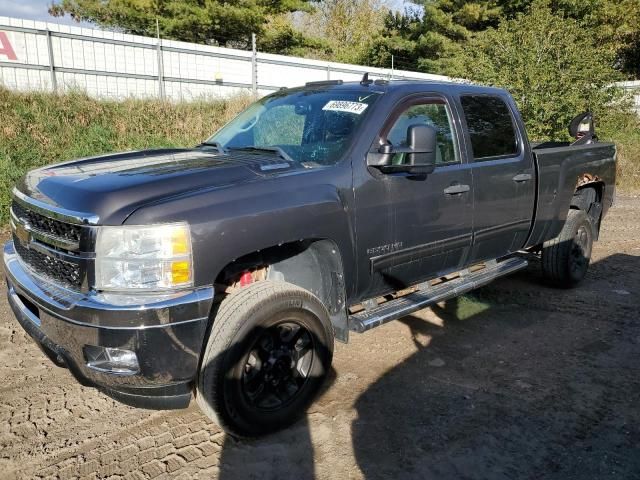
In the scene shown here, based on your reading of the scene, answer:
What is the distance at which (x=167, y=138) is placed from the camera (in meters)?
10.4

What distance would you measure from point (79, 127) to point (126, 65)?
3718 mm

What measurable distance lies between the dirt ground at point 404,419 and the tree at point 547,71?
923 centimetres

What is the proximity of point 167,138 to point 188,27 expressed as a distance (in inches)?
514

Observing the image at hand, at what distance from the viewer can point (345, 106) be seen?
11.8ft

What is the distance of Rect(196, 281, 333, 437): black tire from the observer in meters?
2.61

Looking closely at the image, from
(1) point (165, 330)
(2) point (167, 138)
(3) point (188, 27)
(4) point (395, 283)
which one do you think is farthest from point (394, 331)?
(3) point (188, 27)

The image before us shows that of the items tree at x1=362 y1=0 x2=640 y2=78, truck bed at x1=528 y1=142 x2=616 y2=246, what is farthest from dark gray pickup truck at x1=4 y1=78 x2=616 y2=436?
tree at x1=362 y1=0 x2=640 y2=78

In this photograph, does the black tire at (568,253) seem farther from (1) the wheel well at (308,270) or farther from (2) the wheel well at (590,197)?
(1) the wheel well at (308,270)

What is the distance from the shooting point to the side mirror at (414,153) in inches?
126

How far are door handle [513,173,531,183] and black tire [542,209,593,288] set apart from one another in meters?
1.14

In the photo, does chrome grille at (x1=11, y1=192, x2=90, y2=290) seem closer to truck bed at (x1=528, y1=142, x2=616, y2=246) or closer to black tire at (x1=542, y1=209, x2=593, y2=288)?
truck bed at (x1=528, y1=142, x2=616, y2=246)

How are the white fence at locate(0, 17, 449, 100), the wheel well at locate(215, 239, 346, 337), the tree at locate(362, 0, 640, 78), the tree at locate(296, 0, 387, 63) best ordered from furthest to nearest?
1. the tree at locate(296, 0, 387, 63)
2. the tree at locate(362, 0, 640, 78)
3. the white fence at locate(0, 17, 449, 100)
4. the wheel well at locate(215, 239, 346, 337)

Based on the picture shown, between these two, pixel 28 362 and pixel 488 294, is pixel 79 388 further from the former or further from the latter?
pixel 488 294

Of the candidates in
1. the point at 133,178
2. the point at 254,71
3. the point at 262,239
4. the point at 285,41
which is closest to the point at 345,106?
the point at 262,239
